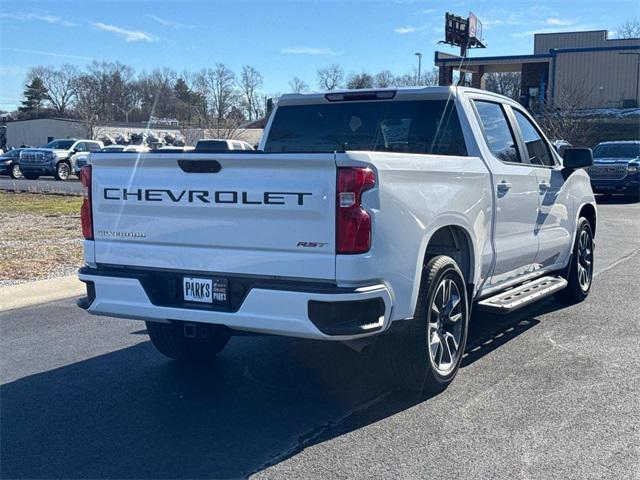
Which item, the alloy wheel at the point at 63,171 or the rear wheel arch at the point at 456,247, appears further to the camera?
the alloy wheel at the point at 63,171

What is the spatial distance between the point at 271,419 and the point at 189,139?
1300 inches

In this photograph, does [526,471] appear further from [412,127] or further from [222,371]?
[412,127]

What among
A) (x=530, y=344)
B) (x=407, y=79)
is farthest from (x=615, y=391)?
(x=407, y=79)

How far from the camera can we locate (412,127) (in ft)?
20.3

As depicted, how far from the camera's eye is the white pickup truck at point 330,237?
13.8 feet

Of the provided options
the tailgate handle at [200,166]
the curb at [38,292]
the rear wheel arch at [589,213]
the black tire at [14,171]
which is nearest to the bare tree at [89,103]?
the black tire at [14,171]

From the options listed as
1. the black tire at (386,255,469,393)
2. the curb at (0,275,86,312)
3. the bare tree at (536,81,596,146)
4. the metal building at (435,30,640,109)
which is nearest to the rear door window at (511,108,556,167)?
the black tire at (386,255,469,393)

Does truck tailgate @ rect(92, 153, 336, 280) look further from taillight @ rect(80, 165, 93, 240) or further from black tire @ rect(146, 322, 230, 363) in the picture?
black tire @ rect(146, 322, 230, 363)

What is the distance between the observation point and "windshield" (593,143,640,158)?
2311 cm

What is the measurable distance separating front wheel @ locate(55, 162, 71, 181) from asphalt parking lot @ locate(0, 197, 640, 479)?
2607 centimetres

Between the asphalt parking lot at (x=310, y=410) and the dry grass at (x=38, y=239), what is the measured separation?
2.76 meters

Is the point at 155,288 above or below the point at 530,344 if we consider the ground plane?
above

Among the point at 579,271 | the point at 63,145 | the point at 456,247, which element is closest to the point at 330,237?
the point at 456,247

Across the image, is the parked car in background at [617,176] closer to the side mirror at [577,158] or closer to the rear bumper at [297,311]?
the side mirror at [577,158]
